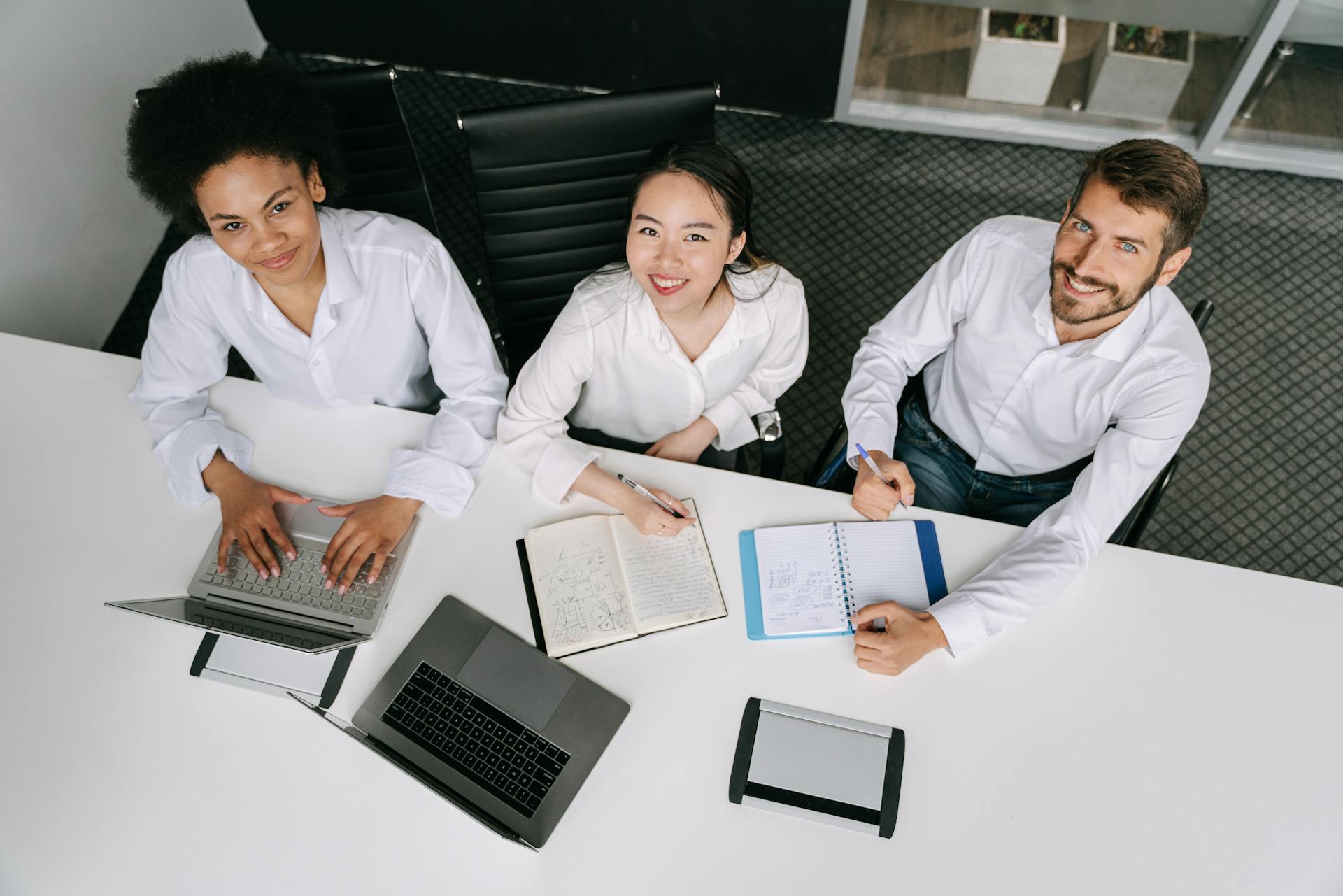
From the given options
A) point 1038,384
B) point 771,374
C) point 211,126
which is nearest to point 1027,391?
point 1038,384

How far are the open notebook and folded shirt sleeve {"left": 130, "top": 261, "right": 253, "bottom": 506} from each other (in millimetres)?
575

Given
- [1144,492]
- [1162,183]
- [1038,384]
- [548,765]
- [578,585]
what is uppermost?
[1162,183]

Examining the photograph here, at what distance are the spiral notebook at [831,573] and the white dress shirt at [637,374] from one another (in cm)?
35

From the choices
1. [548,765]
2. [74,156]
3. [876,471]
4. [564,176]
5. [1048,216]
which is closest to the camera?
[548,765]

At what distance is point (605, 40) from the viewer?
119 inches

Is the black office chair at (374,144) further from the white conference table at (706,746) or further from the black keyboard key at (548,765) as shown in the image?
the black keyboard key at (548,765)

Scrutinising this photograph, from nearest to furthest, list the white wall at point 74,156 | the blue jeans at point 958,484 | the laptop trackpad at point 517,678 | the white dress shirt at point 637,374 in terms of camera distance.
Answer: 1. the laptop trackpad at point 517,678
2. the white dress shirt at point 637,374
3. the blue jeans at point 958,484
4. the white wall at point 74,156

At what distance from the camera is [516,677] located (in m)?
1.53

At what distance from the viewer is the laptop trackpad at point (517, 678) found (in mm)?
1506

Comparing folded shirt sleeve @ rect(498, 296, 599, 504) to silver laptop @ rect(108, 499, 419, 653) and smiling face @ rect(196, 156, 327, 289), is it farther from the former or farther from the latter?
smiling face @ rect(196, 156, 327, 289)

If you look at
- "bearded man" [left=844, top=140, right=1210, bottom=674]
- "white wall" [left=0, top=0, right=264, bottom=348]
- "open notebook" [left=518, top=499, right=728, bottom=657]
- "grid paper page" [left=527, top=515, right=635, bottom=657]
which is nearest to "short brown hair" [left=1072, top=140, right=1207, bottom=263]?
"bearded man" [left=844, top=140, right=1210, bottom=674]

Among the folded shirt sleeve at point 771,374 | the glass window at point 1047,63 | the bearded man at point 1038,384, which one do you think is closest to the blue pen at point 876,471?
the bearded man at point 1038,384

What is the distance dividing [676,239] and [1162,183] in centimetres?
78

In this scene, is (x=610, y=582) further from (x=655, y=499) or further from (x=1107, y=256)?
(x=1107, y=256)
